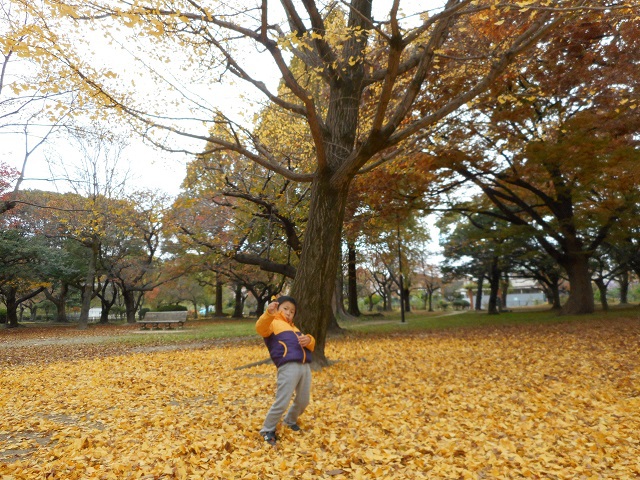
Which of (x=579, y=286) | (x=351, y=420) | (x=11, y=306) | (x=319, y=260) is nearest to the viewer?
(x=351, y=420)

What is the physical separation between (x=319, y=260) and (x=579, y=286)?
1379cm

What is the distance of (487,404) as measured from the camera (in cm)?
479

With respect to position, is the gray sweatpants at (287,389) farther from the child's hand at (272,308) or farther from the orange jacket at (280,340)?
the child's hand at (272,308)

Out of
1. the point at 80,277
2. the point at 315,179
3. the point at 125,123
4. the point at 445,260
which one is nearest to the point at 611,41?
the point at 315,179

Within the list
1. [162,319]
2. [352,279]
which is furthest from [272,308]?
[352,279]

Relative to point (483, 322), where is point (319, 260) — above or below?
above

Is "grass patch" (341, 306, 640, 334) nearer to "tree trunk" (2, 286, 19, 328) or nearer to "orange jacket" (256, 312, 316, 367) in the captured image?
"orange jacket" (256, 312, 316, 367)

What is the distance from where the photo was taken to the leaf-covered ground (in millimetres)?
3129

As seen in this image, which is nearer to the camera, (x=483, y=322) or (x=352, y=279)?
(x=483, y=322)

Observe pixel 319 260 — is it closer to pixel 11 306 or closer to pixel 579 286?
pixel 579 286

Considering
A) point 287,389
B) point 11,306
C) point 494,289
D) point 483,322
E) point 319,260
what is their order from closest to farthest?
point 287,389
point 319,260
point 483,322
point 11,306
point 494,289

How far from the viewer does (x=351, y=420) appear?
4.30 metres

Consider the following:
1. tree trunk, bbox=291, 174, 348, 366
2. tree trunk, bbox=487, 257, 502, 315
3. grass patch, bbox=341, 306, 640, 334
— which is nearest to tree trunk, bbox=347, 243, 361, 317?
grass patch, bbox=341, 306, 640, 334

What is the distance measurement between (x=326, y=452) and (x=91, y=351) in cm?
1068
